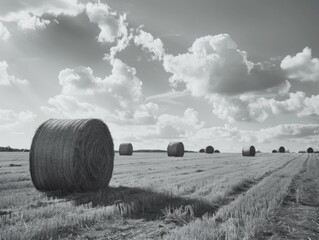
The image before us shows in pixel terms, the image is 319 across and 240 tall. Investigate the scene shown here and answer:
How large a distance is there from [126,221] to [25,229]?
1617 millimetres

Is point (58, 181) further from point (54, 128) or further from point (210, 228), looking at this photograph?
point (210, 228)

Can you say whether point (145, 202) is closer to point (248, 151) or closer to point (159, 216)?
point (159, 216)

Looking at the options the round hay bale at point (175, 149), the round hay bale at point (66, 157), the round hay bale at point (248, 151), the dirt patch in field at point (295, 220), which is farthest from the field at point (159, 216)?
the round hay bale at point (248, 151)

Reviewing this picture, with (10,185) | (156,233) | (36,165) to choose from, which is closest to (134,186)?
(36,165)

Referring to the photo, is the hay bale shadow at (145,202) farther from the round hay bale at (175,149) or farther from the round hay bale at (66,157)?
the round hay bale at (175,149)

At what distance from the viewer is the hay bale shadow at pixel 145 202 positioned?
646 cm

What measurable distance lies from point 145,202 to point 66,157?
3290mm

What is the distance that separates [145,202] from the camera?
712 cm

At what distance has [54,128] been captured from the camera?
988 cm

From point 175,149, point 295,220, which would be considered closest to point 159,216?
point 295,220

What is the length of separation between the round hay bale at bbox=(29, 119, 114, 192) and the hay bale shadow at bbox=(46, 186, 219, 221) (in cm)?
52

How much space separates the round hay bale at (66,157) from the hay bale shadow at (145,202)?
0.52 metres

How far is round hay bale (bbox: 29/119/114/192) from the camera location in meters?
9.31

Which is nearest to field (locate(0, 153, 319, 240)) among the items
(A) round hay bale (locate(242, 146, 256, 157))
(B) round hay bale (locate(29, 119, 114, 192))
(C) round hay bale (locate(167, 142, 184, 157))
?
(B) round hay bale (locate(29, 119, 114, 192))
